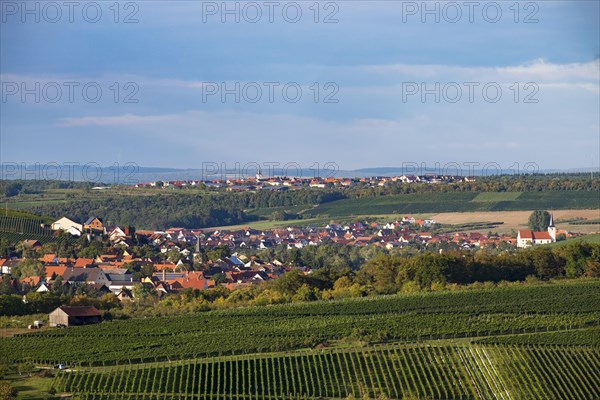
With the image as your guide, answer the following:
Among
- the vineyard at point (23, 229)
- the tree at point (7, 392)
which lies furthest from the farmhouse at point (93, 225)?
the tree at point (7, 392)

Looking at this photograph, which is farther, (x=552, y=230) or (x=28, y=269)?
(x=552, y=230)

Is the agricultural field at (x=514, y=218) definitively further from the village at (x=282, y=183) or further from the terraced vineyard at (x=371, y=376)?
the terraced vineyard at (x=371, y=376)

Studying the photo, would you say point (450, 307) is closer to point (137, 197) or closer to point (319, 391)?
point (319, 391)

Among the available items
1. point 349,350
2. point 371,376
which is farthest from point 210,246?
point 371,376

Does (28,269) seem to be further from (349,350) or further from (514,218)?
(514,218)

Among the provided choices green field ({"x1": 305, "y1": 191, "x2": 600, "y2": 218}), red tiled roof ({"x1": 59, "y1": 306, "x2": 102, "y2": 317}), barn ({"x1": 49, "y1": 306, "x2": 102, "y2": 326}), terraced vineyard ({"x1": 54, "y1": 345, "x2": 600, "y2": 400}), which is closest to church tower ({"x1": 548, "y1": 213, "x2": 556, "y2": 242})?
green field ({"x1": 305, "y1": 191, "x2": 600, "y2": 218})

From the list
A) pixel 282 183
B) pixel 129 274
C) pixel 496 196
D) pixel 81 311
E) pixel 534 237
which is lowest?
pixel 129 274

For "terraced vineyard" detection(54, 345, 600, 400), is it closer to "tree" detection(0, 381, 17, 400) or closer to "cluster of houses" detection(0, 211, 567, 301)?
"tree" detection(0, 381, 17, 400)
